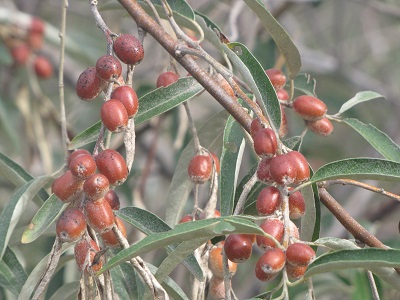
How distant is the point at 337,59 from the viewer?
299 cm

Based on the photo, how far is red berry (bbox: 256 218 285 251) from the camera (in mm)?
895

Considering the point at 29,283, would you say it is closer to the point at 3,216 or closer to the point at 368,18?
the point at 3,216

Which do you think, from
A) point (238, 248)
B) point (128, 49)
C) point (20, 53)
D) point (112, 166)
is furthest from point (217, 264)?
point (20, 53)

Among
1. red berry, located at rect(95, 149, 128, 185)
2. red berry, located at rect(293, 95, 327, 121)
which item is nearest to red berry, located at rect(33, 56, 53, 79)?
red berry, located at rect(293, 95, 327, 121)

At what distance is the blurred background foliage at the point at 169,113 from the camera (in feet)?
7.14

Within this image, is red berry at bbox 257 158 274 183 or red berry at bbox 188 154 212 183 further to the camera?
red berry at bbox 188 154 212 183

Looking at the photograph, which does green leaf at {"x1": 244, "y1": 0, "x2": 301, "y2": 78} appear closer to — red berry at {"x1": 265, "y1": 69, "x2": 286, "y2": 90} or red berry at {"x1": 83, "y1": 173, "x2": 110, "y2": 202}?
red berry at {"x1": 265, "y1": 69, "x2": 286, "y2": 90}

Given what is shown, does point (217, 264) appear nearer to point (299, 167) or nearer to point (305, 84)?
point (299, 167)

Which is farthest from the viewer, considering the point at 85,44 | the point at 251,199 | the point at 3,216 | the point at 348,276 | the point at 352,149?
the point at 352,149

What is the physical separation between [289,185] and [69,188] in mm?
297

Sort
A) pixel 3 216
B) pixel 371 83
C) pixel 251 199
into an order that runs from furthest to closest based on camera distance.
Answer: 1. pixel 371 83
2. pixel 251 199
3. pixel 3 216

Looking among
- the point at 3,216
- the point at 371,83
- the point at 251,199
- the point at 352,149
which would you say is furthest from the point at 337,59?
the point at 3,216

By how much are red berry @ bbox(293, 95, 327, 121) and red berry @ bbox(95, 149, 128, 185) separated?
35 cm

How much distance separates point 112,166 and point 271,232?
22 centimetres
